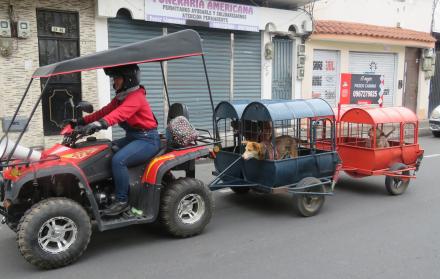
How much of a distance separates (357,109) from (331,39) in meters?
8.93

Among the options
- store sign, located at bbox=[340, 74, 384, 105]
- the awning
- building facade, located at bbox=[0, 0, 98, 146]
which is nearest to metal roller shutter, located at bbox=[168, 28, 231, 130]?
building facade, located at bbox=[0, 0, 98, 146]

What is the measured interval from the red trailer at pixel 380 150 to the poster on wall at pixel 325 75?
28.2 ft

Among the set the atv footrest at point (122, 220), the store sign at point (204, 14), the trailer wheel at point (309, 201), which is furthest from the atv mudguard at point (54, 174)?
the store sign at point (204, 14)

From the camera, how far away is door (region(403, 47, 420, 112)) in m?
18.7

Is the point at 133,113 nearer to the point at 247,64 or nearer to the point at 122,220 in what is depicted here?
the point at 122,220

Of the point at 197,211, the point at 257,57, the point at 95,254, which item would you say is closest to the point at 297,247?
the point at 197,211

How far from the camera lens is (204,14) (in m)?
12.3

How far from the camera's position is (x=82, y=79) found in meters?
10.8

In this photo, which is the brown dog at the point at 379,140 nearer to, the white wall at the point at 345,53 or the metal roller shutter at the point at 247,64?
the metal roller shutter at the point at 247,64

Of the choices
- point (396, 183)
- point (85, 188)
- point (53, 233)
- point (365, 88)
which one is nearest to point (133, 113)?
point (85, 188)

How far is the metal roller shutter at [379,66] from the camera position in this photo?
661 inches

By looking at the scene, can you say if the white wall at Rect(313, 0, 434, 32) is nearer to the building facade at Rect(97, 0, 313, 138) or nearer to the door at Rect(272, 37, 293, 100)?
the building facade at Rect(97, 0, 313, 138)

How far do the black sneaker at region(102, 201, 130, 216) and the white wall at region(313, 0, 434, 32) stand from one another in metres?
12.7

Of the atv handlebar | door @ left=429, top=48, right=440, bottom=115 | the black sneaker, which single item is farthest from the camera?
door @ left=429, top=48, right=440, bottom=115
